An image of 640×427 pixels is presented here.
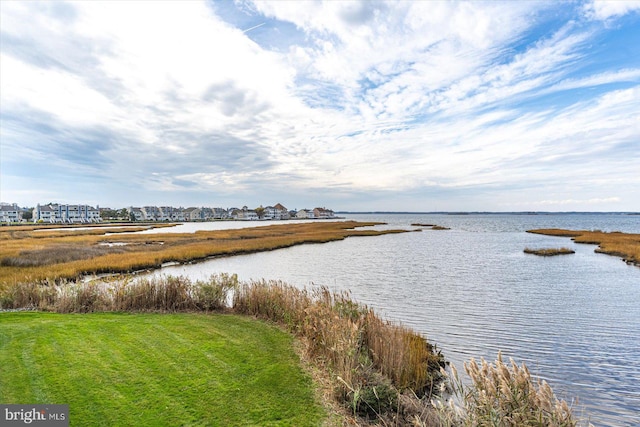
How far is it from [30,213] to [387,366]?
20125 centimetres

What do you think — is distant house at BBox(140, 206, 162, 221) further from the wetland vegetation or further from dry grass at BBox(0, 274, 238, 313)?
the wetland vegetation

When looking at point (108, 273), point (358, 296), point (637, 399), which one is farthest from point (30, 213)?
point (637, 399)

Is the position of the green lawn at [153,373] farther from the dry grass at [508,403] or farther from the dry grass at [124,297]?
the dry grass at [508,403]

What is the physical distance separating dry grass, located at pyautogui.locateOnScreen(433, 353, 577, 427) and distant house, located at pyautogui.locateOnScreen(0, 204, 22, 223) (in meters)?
188

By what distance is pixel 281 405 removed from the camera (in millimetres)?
6156

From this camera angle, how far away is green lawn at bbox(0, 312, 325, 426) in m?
5.55

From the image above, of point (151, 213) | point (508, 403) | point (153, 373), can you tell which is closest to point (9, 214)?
point (151, 213)

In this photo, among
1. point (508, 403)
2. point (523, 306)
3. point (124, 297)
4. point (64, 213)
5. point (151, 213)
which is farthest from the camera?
point (151, 213)

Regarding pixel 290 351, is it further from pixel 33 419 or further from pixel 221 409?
pixel 33 419

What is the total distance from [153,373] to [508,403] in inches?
240

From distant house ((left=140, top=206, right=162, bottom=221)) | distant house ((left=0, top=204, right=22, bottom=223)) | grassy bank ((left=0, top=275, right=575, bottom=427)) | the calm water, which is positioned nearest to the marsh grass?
grassy bank ((left=0, top=275, right=575, bottom=427))

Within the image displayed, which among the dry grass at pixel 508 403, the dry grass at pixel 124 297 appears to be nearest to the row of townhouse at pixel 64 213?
the dry grass at pixel 124 297

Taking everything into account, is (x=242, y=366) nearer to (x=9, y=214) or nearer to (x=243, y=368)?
(x=243, y=368)

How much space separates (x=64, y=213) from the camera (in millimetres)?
161750
